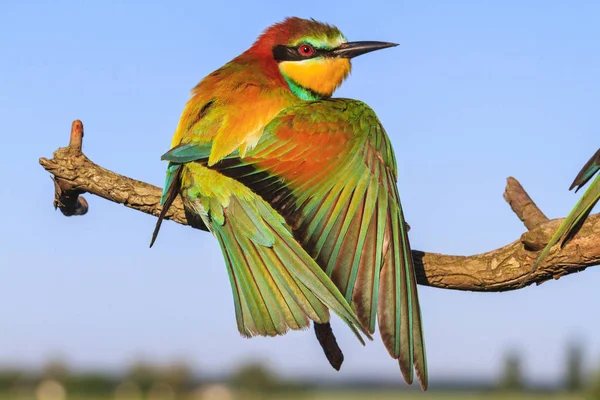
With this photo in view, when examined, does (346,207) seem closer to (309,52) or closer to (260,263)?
(260,263)

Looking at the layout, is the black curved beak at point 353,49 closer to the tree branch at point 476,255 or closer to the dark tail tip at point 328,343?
the tree branch at point 476,255

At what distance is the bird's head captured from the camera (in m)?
3.98

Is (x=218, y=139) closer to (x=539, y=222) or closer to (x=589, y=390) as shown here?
(x=539, y=222)

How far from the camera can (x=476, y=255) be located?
3434 mm

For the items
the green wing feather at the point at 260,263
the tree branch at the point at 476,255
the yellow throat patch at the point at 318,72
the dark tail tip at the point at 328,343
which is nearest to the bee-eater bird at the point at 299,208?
the green wing feather at the point at 260,263

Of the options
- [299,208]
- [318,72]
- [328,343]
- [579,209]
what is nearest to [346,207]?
[299,208]

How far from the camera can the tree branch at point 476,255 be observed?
10.7 ft

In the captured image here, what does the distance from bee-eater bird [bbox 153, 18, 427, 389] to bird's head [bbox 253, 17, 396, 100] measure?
426 millimetres

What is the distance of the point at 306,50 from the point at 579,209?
1.49 meters

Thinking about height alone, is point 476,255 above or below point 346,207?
below

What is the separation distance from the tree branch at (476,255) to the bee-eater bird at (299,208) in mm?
306

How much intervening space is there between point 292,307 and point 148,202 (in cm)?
108

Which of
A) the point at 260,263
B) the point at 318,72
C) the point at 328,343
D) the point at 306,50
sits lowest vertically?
the point at 328,343

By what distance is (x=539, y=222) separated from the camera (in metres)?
3.56
